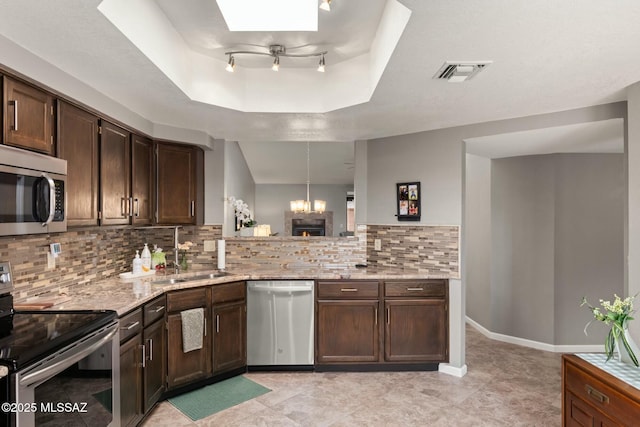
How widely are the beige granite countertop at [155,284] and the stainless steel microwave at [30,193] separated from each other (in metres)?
0.56

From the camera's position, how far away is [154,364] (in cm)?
267

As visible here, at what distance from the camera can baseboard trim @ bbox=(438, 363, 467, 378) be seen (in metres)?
3.40

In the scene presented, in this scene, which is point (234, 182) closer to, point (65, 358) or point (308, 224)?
point (308, 224)

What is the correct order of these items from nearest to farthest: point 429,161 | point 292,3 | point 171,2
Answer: point 171,2 < point 292,3 < point 429,161

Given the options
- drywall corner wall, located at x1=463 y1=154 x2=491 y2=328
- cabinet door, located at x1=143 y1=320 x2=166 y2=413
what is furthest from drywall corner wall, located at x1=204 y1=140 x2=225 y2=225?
drywall corner wall, located at x1=463 y1=154 x2=491 y2=328

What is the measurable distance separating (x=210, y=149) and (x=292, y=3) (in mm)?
2028

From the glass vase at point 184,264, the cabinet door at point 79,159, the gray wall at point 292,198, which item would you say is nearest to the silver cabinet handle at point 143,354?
the cabinet door at point 79,159

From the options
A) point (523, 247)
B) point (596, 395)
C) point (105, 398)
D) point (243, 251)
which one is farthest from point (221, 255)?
point (523, 247)

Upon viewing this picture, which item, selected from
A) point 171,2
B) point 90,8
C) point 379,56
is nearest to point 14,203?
point 90,8

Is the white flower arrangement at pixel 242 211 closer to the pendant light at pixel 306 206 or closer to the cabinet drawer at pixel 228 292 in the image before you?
the pendant light at pixel 306 206

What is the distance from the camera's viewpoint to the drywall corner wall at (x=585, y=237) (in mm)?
4031

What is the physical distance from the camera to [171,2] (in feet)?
6.63

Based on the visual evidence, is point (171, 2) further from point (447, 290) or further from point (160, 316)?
point (447, 290)

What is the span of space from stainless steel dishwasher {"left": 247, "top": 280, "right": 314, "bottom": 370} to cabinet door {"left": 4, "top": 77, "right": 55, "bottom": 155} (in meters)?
1.95
